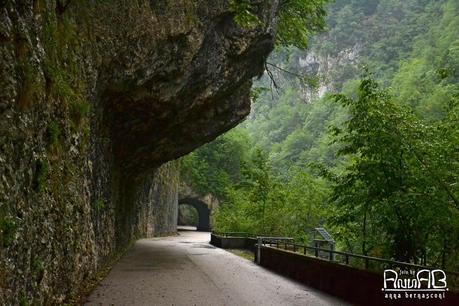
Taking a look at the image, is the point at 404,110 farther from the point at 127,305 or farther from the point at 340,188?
the point at 127,305

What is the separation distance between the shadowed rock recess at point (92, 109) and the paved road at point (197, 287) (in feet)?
2.65

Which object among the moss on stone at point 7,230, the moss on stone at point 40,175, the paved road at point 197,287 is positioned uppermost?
the moss on stone at point 40,175

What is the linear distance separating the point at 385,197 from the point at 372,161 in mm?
821

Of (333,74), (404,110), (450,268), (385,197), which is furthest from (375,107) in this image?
(333,74)

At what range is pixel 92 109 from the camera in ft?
32.9

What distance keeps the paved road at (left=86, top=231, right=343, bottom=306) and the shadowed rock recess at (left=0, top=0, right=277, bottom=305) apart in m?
0.81

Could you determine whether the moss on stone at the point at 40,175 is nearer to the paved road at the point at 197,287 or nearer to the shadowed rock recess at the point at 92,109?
the shadowed rock recess at the point at 92,109

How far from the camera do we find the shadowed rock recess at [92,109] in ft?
17.8

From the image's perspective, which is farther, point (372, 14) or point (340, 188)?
point (372, 14)

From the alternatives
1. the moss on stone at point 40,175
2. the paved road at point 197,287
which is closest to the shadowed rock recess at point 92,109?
the moss on stone at point 40,175

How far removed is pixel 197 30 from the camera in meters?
13.8

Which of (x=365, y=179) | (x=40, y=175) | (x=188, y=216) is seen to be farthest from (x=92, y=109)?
(x=188, y=216)

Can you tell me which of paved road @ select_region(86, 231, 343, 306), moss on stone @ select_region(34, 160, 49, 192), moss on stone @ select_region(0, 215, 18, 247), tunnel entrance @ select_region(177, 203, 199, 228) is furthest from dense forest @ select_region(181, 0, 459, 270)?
tunnel entrance @ select_region(177, 203, 199, 228)

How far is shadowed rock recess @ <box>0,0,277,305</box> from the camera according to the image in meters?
5.44
